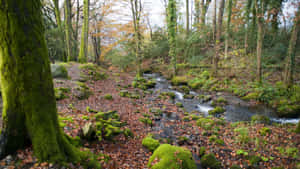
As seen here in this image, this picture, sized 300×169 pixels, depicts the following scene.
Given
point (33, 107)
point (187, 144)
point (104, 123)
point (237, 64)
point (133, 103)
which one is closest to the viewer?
point (33, 107)

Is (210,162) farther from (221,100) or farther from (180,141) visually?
(221,100)

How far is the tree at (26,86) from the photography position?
2533mm

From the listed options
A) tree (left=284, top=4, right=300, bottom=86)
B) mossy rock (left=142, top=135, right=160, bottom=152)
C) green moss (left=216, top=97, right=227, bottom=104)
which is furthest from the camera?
green moss (left=216, top=97, right=227, bottom=104)

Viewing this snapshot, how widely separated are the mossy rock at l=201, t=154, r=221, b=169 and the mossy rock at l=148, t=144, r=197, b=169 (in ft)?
2.37

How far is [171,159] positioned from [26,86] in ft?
12.7

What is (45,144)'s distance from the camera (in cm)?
302

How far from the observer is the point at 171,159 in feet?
14.4

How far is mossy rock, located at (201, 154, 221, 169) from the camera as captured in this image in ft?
16.2

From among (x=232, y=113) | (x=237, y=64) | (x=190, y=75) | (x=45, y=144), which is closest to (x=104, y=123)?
(x=45, y=144)

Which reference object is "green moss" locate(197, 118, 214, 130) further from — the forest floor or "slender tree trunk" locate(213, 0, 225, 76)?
"slender tree trunk" locate(213, 0, 225, 76)

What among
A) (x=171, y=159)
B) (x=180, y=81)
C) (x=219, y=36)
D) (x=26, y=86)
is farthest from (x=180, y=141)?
(x=219, y=36)

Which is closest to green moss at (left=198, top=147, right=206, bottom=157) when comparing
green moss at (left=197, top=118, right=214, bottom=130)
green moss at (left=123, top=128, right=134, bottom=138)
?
green moss at (left=197, top=118, right=214, bottom=130)

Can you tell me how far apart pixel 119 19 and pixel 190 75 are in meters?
11.4

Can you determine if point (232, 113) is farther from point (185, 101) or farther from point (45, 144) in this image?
point (45, 144)
